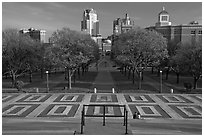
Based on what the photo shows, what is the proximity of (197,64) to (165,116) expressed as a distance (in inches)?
542

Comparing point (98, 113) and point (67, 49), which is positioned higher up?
point (67, 49)

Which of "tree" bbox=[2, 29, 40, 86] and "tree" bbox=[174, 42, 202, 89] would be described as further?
"tree" bbox=[2, 29, 40, 86]

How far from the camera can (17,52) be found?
3331 centimetres

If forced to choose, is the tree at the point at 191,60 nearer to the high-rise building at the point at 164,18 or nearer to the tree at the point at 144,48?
the tree at the point at 144,48

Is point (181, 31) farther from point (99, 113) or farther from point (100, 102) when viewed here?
point (99, 113)

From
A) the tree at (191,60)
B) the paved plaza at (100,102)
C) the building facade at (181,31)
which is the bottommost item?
the paved plaza at (100,102)

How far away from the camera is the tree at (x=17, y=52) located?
3216cm

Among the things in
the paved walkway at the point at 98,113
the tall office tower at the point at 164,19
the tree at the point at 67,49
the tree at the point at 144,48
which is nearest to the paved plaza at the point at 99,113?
the paved walkway at the point at 98,113

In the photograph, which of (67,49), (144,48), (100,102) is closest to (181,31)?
(144,48)

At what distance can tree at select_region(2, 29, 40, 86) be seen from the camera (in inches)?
1266

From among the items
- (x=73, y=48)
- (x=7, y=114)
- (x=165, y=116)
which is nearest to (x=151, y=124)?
(x=165, y=116)

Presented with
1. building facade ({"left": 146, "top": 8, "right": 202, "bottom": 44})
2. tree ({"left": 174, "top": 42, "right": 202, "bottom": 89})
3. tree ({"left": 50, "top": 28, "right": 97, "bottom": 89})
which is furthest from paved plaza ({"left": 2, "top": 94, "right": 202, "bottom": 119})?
building facade ({"left": 146, "top": 8, "right": 202, "bottom": 44})

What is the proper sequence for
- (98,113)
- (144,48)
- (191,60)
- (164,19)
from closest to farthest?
(98,113) < (191,60) < (144,48) < (164,19)

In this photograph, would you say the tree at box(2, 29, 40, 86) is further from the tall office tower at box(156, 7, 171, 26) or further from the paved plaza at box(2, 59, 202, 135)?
the tall office tower at box(156, 7, 171, 26)
